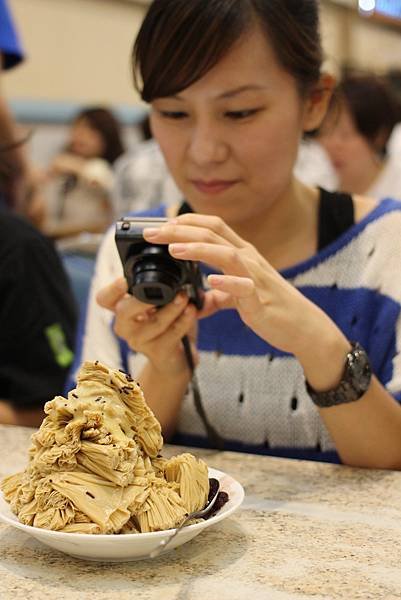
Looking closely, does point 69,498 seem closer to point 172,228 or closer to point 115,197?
point 172,228

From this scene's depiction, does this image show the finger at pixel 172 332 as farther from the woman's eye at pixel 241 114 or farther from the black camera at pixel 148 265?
the woman's eye at pixel 241 114

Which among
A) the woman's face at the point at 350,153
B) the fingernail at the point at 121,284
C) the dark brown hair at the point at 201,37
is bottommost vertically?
the woman's face at the point at 350,153

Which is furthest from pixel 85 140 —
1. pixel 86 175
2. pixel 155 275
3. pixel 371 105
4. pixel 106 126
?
pixel 155 275

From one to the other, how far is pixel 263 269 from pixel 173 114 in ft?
1.15

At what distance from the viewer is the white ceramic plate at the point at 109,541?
2.39 feet

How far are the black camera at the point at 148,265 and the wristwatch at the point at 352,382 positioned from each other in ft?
0.75

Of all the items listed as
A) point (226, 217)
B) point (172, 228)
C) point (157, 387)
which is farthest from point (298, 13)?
point (157, 387)

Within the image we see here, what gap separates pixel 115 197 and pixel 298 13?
2682mm

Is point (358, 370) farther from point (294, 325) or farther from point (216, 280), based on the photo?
point (216, 280)

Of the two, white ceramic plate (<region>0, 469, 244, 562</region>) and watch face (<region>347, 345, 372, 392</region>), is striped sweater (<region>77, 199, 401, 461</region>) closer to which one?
watch face (<region>347, 345, 372, 392</region>)

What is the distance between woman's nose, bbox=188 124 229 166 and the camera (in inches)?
48.3

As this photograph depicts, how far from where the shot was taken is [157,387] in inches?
50.3

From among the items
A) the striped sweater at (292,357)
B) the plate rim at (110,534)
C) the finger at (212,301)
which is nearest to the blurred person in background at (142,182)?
the striped sweater at (292,357)

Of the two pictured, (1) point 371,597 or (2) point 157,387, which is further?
(2) point 157,387
